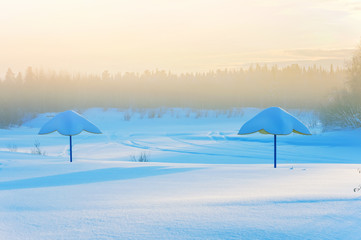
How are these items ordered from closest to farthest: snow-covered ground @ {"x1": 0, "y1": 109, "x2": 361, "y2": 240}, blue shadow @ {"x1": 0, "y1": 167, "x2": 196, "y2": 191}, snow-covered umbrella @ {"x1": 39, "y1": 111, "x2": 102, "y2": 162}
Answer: snow-covered ground @ {"x1": 0, "y1": 109, "x2": 361, "y2": 240} < blue shadow @ {"x1": 0, "y1": 167, "x2": 196, "y2": 191} < snow-covered umbrella @ {"x1": 39, "y1": 111, "x2": 102, "y2": 162}

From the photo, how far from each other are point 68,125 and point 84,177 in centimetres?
439

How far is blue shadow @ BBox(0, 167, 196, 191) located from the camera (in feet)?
19.5

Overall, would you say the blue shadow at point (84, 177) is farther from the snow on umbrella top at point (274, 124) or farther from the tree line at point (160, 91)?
the tree line at point (160, 91)

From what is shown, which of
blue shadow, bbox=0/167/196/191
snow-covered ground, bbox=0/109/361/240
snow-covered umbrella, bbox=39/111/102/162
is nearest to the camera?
snow-covered ground, bbox=0/109/361/240

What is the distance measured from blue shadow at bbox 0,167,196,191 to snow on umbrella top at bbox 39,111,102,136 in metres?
3.25

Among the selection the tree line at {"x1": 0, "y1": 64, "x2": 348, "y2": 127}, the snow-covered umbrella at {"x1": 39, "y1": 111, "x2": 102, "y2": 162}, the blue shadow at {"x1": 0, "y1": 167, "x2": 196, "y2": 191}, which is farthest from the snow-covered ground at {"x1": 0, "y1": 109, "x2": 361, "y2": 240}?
the tree line at {"x1": 0, "y1": 64, "x2": 348, "y2": 127}

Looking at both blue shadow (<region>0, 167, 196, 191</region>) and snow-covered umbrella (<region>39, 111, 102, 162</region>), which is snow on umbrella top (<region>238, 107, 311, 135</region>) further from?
snow-covered umbrella (<region>39, 111, 102, 162</region>)

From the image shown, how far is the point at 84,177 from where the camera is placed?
22.5 feet

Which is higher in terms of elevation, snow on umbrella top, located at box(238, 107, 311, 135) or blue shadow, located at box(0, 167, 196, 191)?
snow on umbrella top, located at box(238, 107, 311, 135)

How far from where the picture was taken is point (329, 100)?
25891 millimetres

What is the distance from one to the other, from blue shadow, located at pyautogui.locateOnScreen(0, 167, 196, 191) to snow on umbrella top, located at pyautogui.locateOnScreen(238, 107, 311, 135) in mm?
2816

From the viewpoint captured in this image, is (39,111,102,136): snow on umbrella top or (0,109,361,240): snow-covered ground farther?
(39,111,102,136): snow on umbrella top

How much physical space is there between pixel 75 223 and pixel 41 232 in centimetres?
28

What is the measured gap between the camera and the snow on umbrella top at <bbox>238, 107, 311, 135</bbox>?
387 inches
